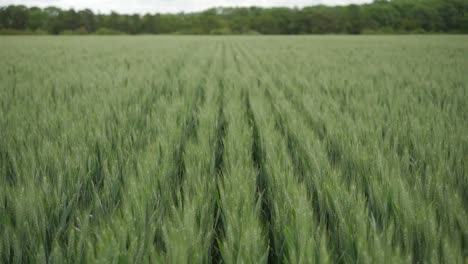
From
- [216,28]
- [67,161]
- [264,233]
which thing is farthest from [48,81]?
[216,28]

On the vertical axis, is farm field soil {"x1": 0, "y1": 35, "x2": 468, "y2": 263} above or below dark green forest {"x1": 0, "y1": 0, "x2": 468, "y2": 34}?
below

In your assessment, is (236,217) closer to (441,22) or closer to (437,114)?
(437,114)

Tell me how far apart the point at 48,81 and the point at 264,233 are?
352 cm

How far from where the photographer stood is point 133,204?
0.80 meters

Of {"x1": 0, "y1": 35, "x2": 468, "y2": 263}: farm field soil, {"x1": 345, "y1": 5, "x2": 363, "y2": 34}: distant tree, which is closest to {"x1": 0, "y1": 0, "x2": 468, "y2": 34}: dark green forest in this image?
{"x1": 345, "y1": 5, "x2": 363, "y2": 34}: distant tree

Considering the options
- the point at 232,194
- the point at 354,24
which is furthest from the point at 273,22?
the point at 232,194

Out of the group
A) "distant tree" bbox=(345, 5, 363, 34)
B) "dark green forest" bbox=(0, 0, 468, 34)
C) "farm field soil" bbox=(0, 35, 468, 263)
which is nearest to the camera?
"farm field soil" bbox=(0, 35, 468, 263)

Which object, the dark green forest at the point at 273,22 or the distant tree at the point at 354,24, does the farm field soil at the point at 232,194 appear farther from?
the distant tree at the point at 354,24

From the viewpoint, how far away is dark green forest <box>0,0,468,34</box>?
48.0m

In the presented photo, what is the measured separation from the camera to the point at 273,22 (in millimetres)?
52938

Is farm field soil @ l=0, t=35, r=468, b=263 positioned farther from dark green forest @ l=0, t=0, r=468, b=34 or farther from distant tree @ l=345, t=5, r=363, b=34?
distant tree @ l=345, t=5, r=363, b=34

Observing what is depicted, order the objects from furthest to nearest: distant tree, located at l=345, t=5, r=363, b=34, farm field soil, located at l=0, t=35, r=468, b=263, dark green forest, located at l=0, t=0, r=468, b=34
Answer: distant tree, located at l=345, t=5, r=363, b=34 < dark green forest, located at l=0, t=0, r=468, b=34 < farm field soil, located at l=0, t=35, r=468, b=263

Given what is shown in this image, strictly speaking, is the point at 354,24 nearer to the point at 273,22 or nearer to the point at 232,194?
the point at 273,22

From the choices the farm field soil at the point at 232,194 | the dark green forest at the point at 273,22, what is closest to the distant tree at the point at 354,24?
the dark green forest at the point at 273,22
